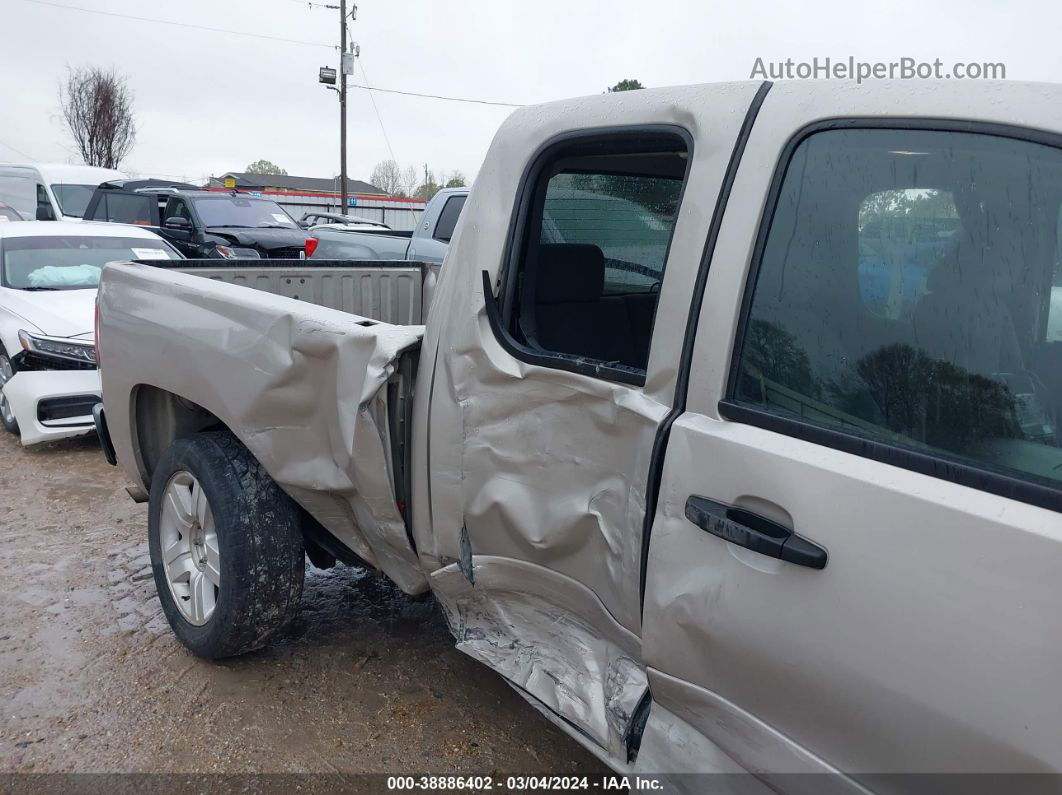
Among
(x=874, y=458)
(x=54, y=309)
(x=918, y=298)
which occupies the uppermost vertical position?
(x=918, y=298)

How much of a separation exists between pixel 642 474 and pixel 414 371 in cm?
97

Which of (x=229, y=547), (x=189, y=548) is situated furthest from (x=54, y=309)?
(x=229, y=547)

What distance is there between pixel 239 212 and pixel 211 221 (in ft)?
1.97

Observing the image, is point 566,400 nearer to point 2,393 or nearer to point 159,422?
point 159,422

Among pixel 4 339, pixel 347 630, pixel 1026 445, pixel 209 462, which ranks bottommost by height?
pixel 347 630

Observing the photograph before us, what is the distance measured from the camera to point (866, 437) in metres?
1.62

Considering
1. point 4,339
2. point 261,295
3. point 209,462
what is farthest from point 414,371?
point 4,339

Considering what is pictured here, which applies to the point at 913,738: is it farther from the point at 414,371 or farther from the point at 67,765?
the point at 67,765

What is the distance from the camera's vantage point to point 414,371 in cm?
268

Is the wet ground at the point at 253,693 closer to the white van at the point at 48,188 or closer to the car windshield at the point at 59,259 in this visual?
the car windshield at the point at 59,259

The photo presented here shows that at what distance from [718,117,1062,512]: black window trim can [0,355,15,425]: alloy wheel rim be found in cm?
629

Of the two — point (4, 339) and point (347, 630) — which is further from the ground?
point (4, 339)

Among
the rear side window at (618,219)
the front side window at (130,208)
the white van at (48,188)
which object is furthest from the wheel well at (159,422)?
the white van at (48,188)

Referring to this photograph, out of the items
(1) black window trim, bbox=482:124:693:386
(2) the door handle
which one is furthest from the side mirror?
(2) the door handle
